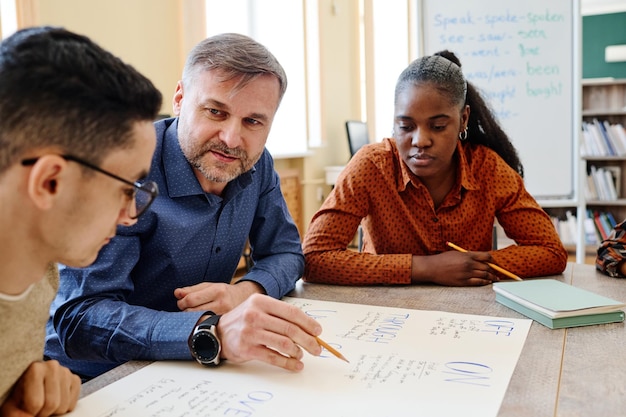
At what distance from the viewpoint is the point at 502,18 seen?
2832mm

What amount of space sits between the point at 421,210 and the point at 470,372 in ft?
2.80

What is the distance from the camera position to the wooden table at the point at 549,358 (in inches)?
29.7

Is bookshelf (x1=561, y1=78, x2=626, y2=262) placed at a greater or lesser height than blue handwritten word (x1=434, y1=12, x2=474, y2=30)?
lesser

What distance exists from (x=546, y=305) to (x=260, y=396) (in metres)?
0.59

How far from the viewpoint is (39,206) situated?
2.01 feet

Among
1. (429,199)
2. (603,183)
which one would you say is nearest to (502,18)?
(429,199)

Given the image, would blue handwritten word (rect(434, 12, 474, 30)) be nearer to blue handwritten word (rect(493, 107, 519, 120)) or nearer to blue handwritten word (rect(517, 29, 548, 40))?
blue handwritten word (rect(517, 29, 548, 40))

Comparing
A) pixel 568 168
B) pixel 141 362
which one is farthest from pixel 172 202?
pixel 568 168

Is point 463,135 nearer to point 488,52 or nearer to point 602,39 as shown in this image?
point 488,52

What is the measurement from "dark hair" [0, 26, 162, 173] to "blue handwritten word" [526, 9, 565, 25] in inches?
101

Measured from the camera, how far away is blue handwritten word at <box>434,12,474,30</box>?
2820 mm

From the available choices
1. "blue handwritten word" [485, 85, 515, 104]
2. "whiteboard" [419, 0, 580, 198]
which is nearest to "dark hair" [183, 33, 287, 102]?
"whiteboard" [419, 0, 580, 198]

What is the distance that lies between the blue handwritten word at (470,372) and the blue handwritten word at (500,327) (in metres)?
0.17

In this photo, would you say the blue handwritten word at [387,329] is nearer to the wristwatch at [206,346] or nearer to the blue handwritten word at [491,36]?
the wristwatch at [206,346]
